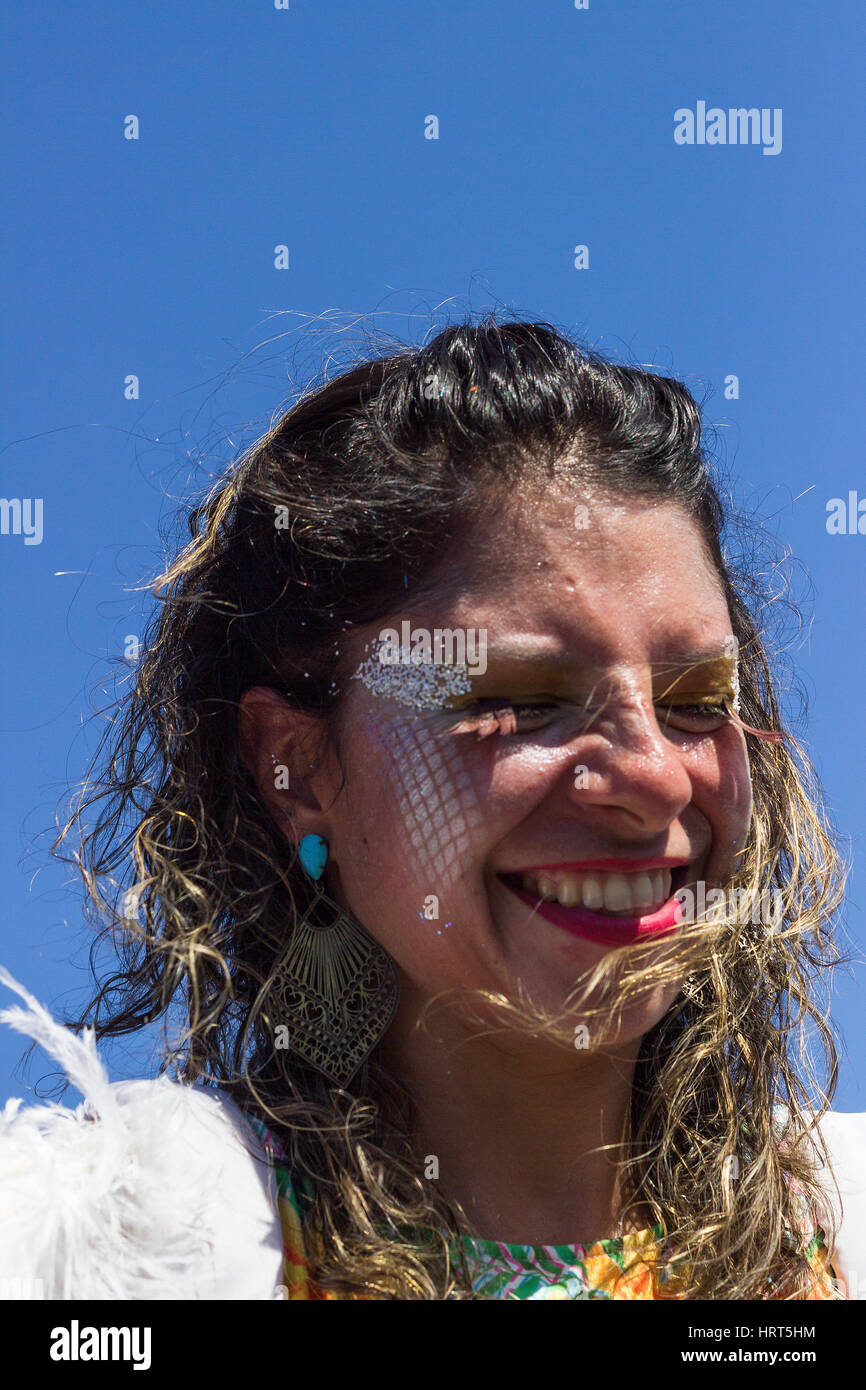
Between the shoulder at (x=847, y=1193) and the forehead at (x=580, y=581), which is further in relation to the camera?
the shoulder at (x=847, y=1193)

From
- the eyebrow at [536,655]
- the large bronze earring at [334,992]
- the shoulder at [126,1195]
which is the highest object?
the eyebrow at [536,655]

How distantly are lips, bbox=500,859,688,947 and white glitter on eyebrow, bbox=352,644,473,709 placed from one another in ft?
1.16

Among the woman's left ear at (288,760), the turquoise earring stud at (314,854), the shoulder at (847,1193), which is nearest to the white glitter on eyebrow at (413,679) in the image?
the woman's left ear at (288,760)

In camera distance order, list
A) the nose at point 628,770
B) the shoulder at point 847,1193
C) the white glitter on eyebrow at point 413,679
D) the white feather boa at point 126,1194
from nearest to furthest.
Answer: the white feather boa at point 126,1194 → the nose at point 628,770 → the white glitter on eyebrow at point 413,679 → the shoulder at point 847,1193

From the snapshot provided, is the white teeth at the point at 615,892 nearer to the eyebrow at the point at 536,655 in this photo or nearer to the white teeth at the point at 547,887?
the white teeth at the point at 547,887

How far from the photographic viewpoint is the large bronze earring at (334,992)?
2.65 meters

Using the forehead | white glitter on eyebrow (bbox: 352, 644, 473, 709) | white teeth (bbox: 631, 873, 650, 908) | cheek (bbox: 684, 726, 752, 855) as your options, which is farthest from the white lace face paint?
cheek (bbox: 684, 726, 752, 855)

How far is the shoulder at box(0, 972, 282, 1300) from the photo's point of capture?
7.02 ft

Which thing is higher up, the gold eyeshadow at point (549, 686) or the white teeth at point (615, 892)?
the gold eyeshadow at point (549, 686)

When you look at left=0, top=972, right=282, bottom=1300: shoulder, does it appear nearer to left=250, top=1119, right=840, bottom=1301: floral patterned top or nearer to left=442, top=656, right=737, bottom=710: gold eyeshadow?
left=250, top=1119, right=840, bottom=1301: floral patterned top

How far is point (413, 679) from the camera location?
2521 millimetres

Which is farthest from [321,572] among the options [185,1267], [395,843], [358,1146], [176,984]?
→ [185,1267]

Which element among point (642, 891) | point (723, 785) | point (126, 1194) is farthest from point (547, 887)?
point (126, 1194)

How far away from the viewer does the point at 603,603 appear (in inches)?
97.3
